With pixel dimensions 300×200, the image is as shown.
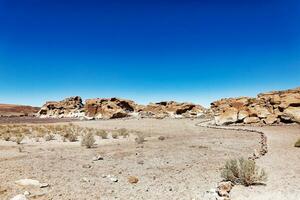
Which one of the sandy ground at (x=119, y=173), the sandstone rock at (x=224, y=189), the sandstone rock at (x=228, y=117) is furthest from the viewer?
the sandstone rock at (x=228, y=117)

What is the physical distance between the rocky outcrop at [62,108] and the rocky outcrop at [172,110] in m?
27.9

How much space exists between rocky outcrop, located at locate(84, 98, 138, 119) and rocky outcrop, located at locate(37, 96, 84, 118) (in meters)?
15.0

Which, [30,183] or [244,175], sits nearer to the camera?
[244,175]

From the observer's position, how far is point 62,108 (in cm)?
12000

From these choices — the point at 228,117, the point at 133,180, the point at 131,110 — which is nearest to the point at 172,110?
the point at 131,110

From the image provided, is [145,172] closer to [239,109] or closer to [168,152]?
[168,152]

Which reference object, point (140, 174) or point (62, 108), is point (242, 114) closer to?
point (140, 174)

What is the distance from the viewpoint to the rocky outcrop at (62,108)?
114 m

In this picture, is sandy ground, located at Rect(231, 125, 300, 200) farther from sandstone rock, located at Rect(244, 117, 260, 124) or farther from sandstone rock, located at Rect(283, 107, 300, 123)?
sandstone rock, located at Rect(244, 117, 260, 124)

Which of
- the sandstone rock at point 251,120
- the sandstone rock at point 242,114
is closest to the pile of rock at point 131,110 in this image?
the sandstone rock at point 242,114

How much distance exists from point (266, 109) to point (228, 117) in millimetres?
4849

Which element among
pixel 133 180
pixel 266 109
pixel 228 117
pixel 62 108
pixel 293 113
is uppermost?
pixel 62 108

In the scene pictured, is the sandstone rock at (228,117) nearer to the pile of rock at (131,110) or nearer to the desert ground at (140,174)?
the desert ground at (140,174)

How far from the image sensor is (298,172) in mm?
10930
